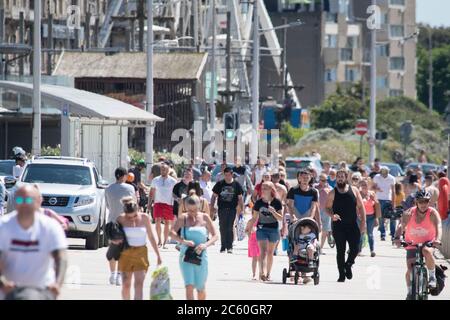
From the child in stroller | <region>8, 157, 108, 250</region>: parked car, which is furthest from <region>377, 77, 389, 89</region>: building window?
the child in stroller

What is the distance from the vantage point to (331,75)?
132m

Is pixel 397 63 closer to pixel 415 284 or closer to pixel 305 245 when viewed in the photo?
pixel 305 245

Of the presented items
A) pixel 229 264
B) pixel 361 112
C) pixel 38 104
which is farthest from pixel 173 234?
pixel 361 112

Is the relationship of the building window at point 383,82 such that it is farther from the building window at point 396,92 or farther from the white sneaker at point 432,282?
the white sneaker at point 432,282

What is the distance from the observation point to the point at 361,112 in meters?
109

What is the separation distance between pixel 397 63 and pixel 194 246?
405 ft

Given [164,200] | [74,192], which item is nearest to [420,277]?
[74,192]

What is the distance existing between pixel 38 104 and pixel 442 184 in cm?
1118

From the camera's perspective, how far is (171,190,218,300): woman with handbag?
17.6 meters

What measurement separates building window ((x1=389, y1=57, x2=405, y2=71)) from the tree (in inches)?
1016

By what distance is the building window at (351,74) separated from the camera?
135 metres

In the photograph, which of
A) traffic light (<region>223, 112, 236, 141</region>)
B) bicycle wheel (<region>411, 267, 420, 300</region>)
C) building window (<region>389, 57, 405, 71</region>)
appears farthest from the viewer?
building window (<region>389, 57, 405, 71</region>)

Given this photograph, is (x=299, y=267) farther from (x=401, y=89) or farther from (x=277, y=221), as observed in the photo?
(x=401, y=89)

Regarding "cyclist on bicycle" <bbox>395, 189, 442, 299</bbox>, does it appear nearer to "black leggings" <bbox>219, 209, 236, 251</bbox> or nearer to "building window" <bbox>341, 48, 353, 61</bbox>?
"black leggings" <bbox>219, 209, 236, 251</bbox>
